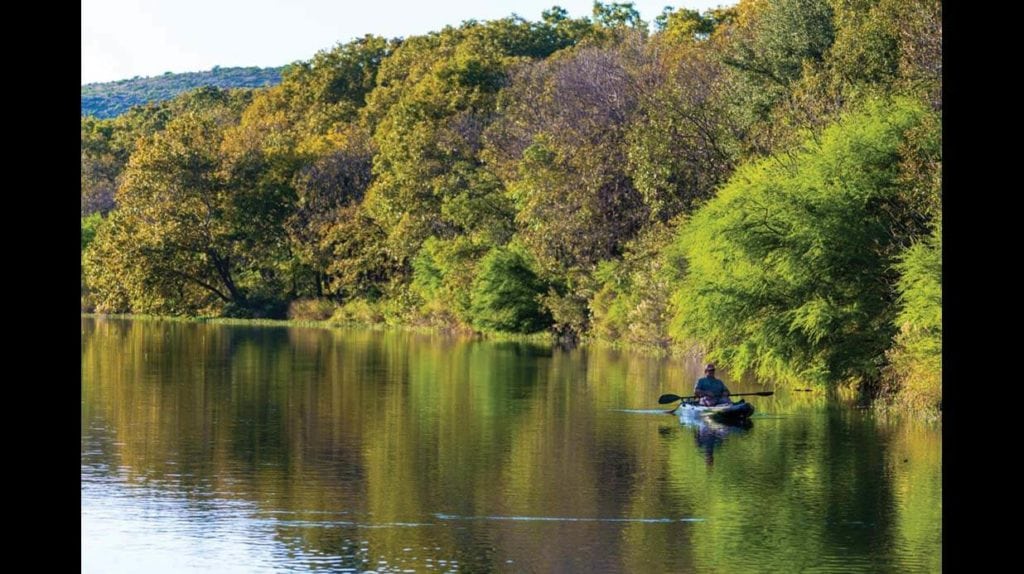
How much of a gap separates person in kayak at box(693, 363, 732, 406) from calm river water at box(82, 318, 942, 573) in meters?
0.88

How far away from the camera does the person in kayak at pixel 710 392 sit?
31016 millimetres

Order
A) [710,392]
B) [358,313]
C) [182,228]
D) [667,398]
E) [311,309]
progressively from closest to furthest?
[710,392] < [667,398] < [358,313] < [182,228] < [311,309]

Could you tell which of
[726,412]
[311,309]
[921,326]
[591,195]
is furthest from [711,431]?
[311,309]

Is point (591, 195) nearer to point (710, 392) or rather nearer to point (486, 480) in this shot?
point (710, 392)

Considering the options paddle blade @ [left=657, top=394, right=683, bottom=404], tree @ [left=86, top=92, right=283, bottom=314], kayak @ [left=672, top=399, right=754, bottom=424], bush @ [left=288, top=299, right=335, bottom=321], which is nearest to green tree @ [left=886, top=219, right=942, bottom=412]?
kayak @ [left=672, top=399, right=754, bottom=424]

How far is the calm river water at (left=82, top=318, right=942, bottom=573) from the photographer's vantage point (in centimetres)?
1709

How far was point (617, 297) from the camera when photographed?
185 feet

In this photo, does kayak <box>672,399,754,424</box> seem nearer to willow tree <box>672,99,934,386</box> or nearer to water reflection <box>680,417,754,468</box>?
water reflection <box>680,417,754,468</box>

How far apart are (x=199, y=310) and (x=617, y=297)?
32.9m

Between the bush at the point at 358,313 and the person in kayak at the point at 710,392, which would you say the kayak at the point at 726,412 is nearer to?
the person in kayak at the point at 710,392

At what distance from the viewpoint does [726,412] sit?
30.2 meters

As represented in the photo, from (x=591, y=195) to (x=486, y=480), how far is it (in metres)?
34.9
